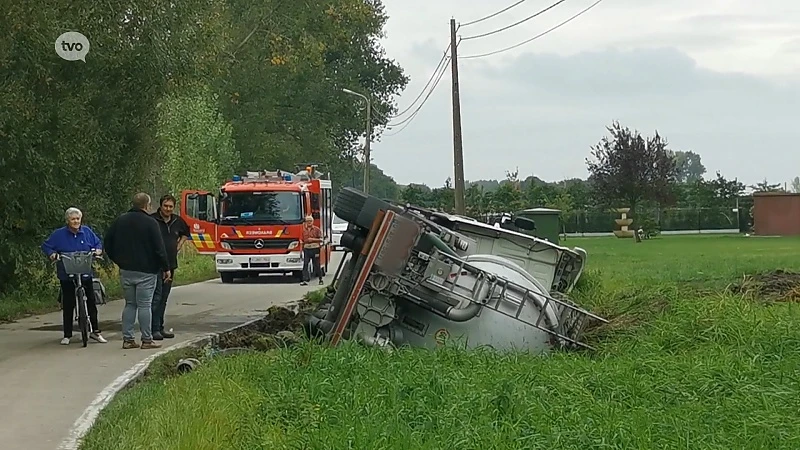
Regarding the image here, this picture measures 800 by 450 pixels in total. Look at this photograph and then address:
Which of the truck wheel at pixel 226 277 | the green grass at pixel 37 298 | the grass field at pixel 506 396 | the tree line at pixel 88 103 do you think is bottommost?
the truck wheel at pixel 226 277

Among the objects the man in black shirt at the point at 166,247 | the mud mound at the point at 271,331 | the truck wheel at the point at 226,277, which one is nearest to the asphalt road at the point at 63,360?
the man in black shirt at the point at 166,247

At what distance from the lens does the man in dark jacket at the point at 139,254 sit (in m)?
14.4

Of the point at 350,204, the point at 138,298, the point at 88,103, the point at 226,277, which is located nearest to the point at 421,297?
the point at 350,204

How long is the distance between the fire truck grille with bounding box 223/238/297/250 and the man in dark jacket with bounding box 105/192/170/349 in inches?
540

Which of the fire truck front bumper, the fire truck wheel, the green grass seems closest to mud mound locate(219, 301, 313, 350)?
the fire truck wheel

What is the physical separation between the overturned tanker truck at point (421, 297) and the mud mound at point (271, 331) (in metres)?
0.89

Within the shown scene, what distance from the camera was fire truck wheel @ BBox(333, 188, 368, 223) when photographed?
1323cm

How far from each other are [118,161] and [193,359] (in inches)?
399

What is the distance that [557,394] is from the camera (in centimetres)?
955

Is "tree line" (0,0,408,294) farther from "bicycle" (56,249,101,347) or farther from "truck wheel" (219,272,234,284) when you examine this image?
"truck wheel" (219,272,234,284)

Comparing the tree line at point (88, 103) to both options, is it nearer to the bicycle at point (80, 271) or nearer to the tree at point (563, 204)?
the bicycle at point (80, 271)

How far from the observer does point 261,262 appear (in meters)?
28.5

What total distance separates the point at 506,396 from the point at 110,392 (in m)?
Answer: 4.29

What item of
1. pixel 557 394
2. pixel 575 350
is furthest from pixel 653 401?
pixel 575 350
